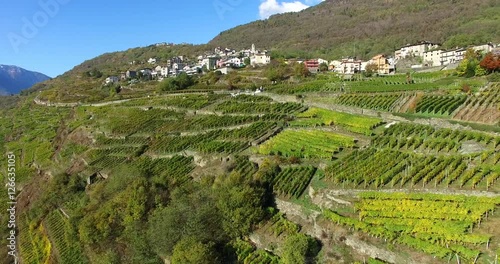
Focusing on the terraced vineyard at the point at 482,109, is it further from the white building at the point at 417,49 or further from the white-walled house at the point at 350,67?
the white building at the point at 417,49

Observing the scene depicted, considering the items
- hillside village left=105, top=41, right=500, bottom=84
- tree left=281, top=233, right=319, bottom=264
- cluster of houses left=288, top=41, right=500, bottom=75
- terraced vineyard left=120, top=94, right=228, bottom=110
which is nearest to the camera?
tree left=281, top=233, right=319, bottom=264

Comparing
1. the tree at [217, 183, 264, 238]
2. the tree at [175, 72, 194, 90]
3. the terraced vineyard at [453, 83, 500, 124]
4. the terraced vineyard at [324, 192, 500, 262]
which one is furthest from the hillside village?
the tree at [217, 183, 264, 238]

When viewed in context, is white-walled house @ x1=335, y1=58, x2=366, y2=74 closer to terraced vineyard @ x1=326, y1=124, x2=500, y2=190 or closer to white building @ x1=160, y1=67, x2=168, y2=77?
white building @ x1=160, y1=67, x2=168, y2=77

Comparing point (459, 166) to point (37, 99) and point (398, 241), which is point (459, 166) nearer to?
point (398, 241)

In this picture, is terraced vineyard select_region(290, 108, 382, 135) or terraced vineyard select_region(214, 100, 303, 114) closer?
terraced vineyard select_region(290, 108, 382, 135)

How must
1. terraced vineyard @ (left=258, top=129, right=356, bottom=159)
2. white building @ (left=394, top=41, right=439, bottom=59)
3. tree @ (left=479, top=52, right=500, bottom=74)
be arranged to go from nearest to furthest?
terraced vineyard @ (left=258, top=129, right=356, bottom=159), tree @ (left=479, top=52, right=500, bottom=74), white building @ (left=394, top=41, right=439, bottom=59)

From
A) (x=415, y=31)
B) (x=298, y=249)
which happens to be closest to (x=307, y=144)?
(x=298, y=249)
